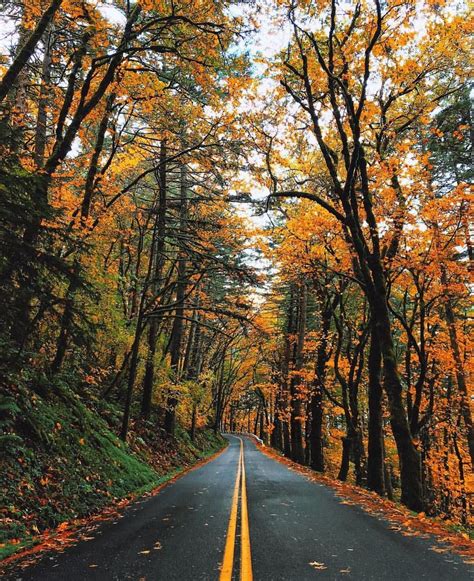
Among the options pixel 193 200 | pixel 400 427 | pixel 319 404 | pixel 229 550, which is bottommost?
pixel 229 550

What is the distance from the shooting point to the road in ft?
14.1

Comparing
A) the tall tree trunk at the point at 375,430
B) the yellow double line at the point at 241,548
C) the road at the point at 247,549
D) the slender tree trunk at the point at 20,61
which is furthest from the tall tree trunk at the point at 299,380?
the slender tree trunk at the point at 20,61

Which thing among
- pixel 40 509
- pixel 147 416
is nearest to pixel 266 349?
pixel 147 416

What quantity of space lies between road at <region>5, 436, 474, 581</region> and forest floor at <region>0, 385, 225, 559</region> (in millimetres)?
824

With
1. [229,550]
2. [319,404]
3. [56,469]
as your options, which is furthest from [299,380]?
[229,550]

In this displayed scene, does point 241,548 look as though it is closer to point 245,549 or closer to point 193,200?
point 245,549

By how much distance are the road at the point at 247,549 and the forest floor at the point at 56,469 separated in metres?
0.82

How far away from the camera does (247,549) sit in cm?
511

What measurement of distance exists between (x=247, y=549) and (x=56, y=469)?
4.32 m

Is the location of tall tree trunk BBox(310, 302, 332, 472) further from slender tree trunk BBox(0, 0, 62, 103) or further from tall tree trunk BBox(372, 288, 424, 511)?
slender tree trunk BBox(0, 0, 62, 103)

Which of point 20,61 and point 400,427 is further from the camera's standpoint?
point 400,427

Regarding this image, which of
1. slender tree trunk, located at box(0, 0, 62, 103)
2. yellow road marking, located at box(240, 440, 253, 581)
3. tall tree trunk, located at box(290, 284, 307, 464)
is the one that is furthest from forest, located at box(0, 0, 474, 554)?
yellow road marking, located at box(240, 440, 253, 581)

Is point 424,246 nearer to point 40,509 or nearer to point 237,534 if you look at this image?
point 237,534

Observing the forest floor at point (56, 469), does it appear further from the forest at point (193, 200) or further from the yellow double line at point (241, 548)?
the yellow double line at point (241, 548)
